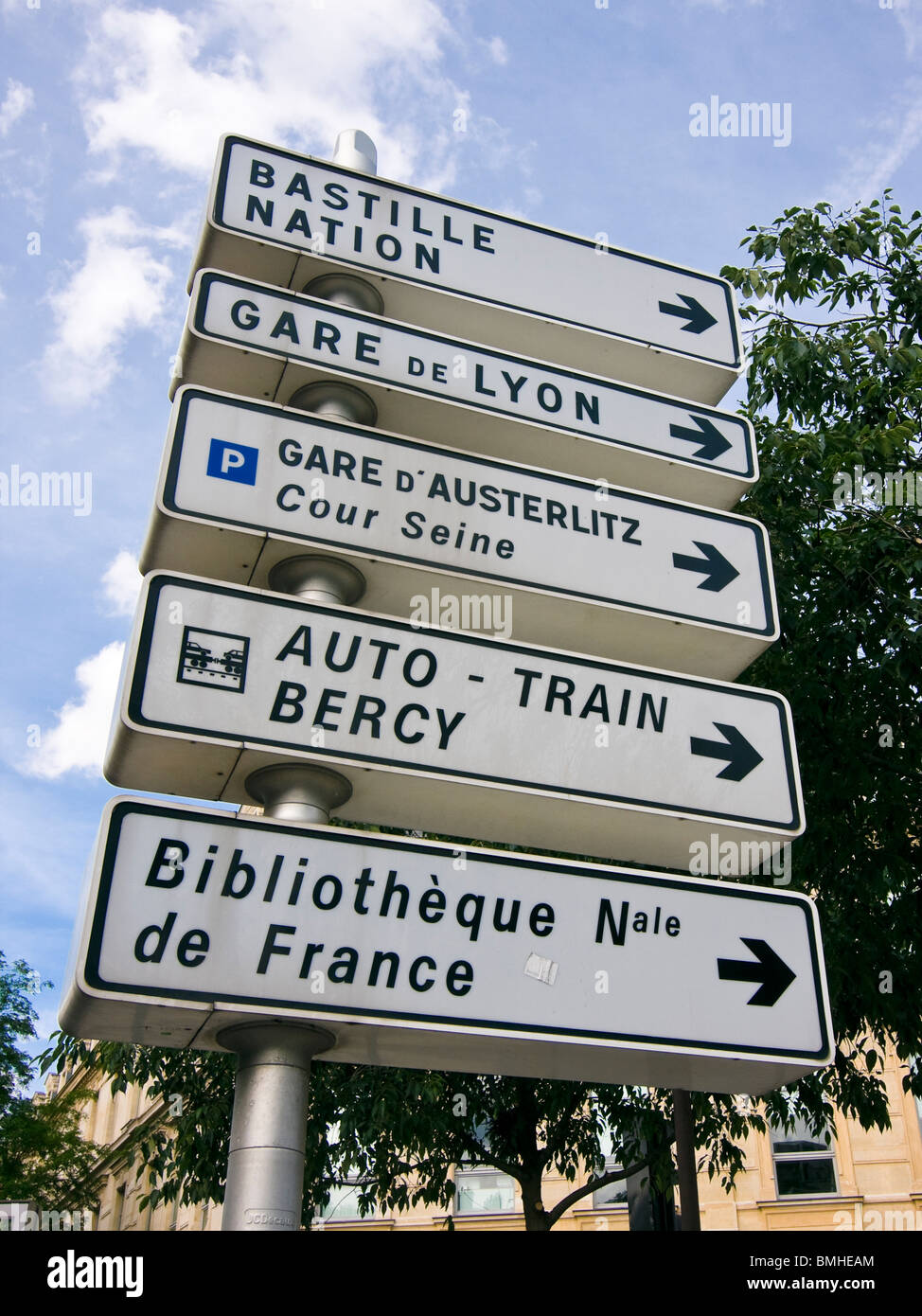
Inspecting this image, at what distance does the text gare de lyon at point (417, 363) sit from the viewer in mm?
3406

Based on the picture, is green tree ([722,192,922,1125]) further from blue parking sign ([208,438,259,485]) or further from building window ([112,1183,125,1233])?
building window ([112,1183,125,1233])

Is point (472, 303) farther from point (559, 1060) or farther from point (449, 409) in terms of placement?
point (559, 1060)

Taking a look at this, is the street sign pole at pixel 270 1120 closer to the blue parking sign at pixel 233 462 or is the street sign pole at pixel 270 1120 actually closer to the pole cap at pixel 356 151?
the blue parking sign at pixel 233 462

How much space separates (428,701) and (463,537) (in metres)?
0.61

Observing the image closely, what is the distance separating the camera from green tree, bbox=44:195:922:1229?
23.0 ft

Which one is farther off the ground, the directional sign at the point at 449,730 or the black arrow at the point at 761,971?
the directional sign at the point at 449,730

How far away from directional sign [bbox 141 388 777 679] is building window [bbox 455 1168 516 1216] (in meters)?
21.7

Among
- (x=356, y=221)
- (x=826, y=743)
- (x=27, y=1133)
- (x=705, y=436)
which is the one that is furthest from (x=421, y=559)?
(x=27, y=1133)

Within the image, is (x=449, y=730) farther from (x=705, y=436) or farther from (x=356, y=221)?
(x=356, y=221)

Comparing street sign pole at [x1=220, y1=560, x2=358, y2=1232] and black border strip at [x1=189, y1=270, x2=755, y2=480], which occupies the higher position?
black border strip at [x1=189, y1=270, x2=755, y2=480]

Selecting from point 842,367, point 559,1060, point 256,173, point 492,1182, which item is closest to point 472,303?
point 256,173

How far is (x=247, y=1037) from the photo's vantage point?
233cm

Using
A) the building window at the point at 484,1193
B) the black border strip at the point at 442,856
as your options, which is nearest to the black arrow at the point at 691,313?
the black border strip at the point at 442,856

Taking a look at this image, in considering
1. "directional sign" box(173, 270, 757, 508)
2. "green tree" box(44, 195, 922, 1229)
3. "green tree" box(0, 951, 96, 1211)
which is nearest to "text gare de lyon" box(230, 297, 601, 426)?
"directional sign" box(173, 270, 757, 508)
